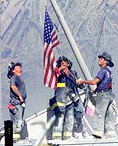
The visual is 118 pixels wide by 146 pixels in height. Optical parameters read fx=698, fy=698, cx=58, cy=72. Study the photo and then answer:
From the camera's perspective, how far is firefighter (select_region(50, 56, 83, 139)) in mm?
9703

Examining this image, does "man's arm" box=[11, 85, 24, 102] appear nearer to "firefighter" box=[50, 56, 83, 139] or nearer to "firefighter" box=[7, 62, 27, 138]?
"firefighter" box=[7, 62, 27, 138]

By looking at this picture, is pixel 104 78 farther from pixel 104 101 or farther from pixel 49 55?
pixel 49 55

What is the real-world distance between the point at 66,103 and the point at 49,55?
0.83 metres

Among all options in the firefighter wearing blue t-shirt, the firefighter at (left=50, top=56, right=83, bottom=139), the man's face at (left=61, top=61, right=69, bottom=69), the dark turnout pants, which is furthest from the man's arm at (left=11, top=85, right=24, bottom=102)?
the dark turnout pants

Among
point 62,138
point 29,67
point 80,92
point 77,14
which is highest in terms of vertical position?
point 77,14

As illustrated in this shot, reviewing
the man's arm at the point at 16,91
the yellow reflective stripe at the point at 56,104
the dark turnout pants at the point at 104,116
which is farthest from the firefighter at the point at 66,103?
the man's arm at the point at 16,91

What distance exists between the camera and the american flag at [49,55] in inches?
390

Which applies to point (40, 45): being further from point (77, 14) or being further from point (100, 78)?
point (100, 78)

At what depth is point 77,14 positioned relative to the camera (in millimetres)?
23312

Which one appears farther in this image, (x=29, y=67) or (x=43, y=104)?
(x=29, y=67)

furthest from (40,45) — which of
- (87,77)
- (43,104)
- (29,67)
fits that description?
(87,77)

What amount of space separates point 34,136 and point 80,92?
3.03ft

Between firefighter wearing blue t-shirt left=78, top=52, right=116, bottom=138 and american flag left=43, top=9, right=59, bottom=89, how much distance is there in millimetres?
510

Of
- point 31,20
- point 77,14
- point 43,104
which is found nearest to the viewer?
point 43,104
